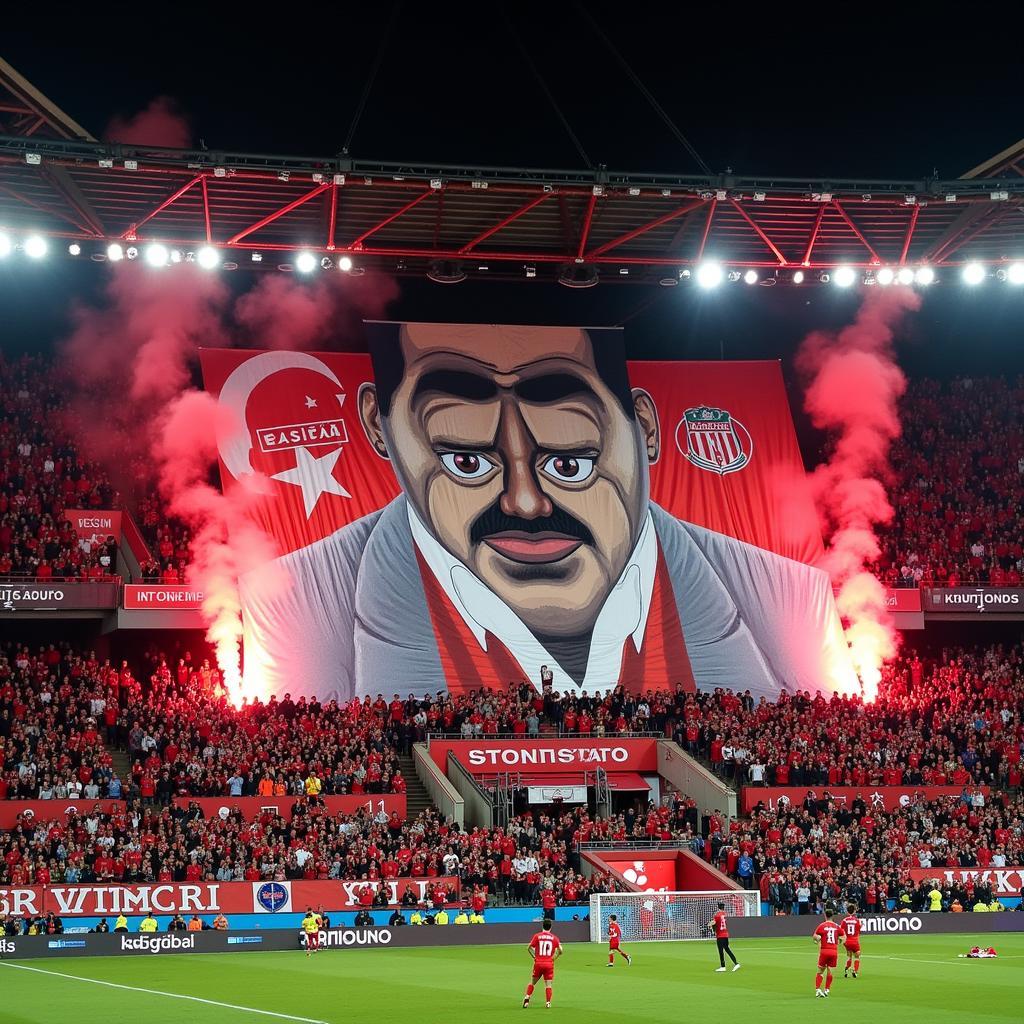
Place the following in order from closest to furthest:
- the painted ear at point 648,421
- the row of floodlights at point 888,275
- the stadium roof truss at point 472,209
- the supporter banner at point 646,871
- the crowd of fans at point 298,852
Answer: the crowd of fans at point 298,852 → the supporter banner at point 646,871 → the stadium roof truss at point 472,209 → the row of floodlights at point 888,275 → the painted ear at point 648,421

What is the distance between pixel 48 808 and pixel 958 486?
128 feet

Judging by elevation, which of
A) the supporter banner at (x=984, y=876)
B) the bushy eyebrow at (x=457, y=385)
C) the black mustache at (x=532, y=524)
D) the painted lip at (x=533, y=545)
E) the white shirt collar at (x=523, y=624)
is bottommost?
the supporter banner at (x=984, y=876)

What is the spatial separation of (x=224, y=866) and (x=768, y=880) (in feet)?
49.6

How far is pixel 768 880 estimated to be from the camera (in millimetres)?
40875

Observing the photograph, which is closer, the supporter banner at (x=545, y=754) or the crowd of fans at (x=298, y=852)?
the crowd of fans at (x=298, y=852)

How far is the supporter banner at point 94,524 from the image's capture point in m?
52.6

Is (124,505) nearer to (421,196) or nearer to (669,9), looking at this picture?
(421,196)

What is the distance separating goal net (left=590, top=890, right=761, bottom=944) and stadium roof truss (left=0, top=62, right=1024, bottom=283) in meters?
20.7

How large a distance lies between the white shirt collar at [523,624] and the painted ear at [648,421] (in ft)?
16.5

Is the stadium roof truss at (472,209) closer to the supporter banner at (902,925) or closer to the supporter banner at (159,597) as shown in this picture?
the supporter banner at (159,597)

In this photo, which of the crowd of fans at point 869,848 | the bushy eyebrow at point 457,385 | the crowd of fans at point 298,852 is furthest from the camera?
the bushy eyebrow at point 457,385

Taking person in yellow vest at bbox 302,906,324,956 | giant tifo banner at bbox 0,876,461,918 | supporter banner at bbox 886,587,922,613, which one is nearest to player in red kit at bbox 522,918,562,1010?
person in yellow vest at bbox 302,906,324,956

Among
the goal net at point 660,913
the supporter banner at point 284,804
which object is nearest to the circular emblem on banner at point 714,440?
the supporter banner at point 284,804

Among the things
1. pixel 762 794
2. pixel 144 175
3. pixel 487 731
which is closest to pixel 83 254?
pixel 144 175
